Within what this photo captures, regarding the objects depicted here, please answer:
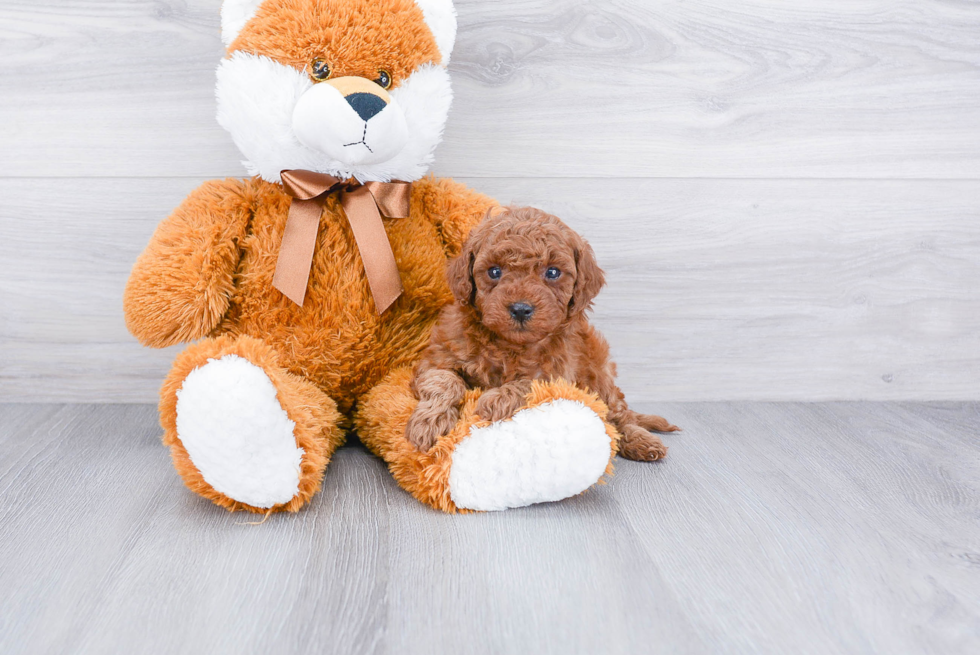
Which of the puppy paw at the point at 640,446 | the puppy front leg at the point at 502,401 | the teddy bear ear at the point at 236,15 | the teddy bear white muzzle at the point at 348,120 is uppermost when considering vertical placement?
the teddy bear ear at the point at 236,15

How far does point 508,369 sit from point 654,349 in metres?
0.55

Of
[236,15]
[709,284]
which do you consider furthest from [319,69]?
[709,284]

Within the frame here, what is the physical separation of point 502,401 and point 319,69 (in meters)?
0.55

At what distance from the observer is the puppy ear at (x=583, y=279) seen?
100 centimetres

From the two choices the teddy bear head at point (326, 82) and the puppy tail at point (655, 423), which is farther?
the puppy tail at point (655, 423)

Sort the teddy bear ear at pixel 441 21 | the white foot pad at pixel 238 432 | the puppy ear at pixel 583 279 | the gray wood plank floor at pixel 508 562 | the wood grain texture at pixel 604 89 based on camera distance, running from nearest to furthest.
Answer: the gray wood plank floor at pixel 508 562, the white foot pad at pixel 238 432, the puppy ear at pixel 583 279, the teddy bear ear at pixel 441 21, the wood grain texture at pixel 604 89

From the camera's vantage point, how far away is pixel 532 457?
0.94 metres

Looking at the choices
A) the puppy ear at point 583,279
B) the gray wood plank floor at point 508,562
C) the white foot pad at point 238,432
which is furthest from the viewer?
the puppy ear at point 583,279

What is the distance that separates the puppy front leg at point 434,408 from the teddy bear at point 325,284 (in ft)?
0.07

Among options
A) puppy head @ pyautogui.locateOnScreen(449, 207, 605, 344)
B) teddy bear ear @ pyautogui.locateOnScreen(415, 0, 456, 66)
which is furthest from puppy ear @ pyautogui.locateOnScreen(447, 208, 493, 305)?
teddy bear ear @ pyautogui.locateOnScreen(415, 0, 456, 66)

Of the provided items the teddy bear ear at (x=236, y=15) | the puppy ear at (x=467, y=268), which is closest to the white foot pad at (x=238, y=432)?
the puppy ear at (x=467, y=268)

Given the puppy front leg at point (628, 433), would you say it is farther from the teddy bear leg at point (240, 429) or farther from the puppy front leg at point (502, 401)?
the teddy bear leg at point (240, 429)

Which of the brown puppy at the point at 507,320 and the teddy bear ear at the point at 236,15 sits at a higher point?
the teddy bear ear at the point at 236,15

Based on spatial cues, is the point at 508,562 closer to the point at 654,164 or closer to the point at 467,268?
the point at 467,268
